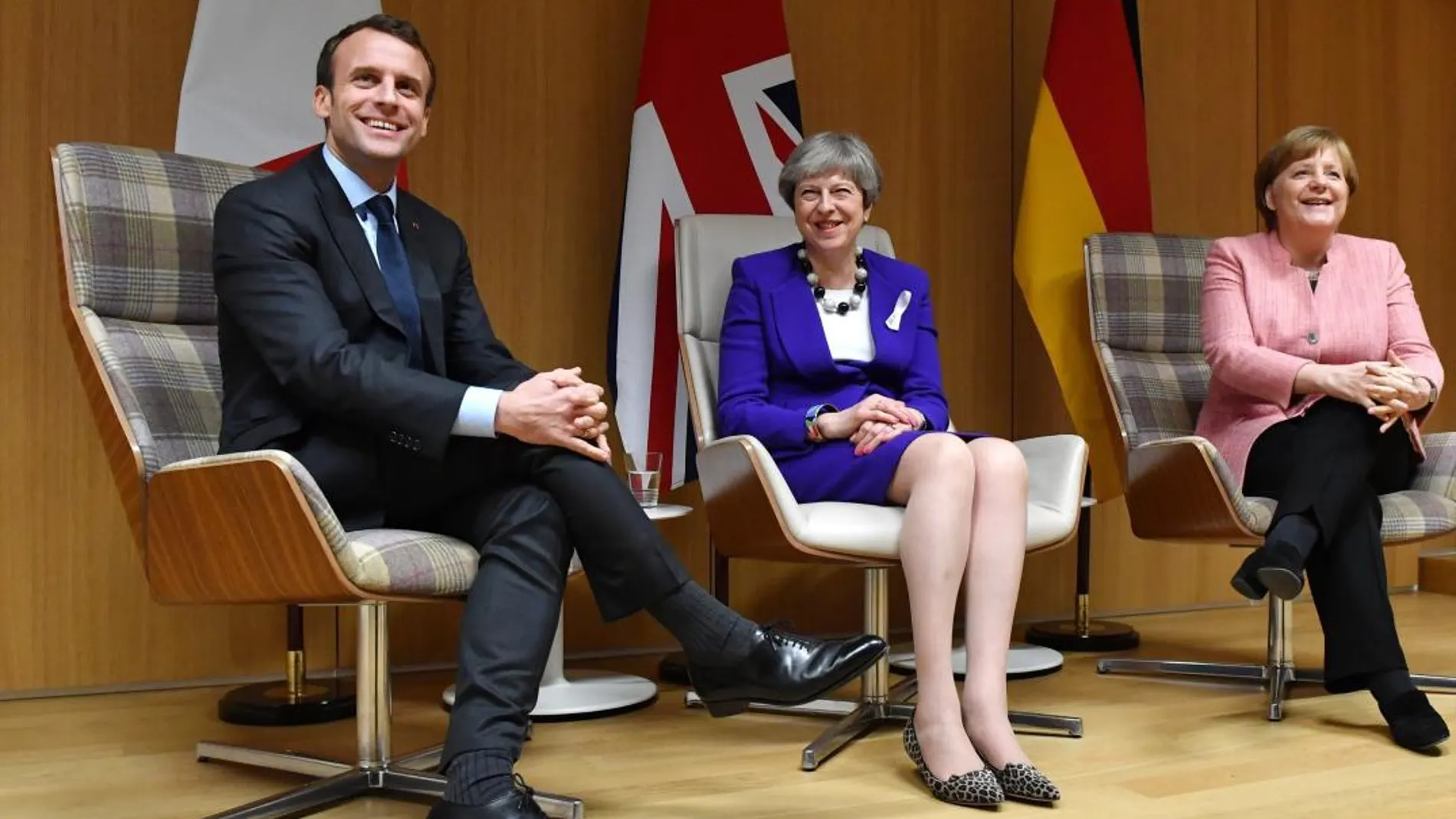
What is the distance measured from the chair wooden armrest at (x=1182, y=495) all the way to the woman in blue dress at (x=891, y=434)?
0.49 metres

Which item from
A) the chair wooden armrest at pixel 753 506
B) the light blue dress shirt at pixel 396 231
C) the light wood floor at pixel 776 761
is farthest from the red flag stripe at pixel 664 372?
the light blue dress shirt at pixel 396 231

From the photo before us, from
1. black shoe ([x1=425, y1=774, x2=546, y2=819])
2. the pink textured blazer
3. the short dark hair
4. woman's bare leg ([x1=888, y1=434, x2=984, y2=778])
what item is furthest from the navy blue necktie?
the pink textured blazer

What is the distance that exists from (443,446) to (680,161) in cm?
157

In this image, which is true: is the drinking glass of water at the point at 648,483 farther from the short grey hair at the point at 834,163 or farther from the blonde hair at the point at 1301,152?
the blonde hair at the point at 1301,152

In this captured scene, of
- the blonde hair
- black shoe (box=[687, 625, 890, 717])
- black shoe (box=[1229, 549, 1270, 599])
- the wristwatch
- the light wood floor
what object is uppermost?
the blonde hair

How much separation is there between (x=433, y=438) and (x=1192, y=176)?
2982 mm

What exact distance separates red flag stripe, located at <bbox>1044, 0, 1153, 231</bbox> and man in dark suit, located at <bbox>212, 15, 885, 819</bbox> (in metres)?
2.12

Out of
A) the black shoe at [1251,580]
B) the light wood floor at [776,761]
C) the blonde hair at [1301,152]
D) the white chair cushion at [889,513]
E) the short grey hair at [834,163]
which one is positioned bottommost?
the light wood floor at [776,761]

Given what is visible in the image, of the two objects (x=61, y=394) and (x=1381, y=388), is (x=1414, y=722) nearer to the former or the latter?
(x=1381, y=388)

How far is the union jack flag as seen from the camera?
3.22m

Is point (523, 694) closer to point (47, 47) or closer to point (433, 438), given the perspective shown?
point (433, 438)

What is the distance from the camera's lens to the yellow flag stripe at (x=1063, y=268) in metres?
3.54

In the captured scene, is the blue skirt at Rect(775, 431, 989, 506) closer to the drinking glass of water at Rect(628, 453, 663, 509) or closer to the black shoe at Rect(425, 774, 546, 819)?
the drinking glass of water at Rect(628, 453, 663, 509)

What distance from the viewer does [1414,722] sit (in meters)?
2.43
